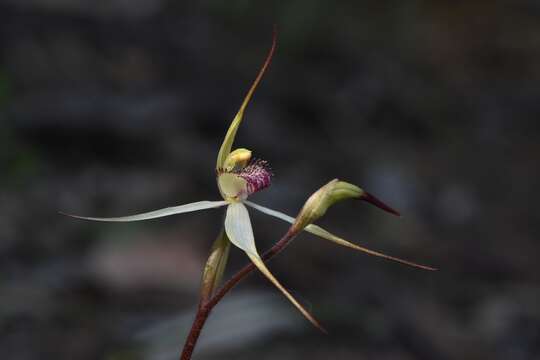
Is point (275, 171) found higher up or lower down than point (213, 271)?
lower down

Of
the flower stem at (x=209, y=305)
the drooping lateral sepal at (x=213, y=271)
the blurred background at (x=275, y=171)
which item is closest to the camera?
the flower stem at (x=209, y=305)

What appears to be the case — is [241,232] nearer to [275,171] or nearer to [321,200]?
[321,200]

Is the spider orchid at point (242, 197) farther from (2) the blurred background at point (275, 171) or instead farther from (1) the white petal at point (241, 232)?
(2) the blurred background at point (275, 171)

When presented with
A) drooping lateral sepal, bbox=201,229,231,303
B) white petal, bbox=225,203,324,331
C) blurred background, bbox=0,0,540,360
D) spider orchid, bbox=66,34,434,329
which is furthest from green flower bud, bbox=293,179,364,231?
blurred background, bbox=0,0,540,360

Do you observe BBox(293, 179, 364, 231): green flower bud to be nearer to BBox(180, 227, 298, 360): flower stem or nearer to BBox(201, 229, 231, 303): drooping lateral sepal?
BBox(180, 227, 298, 360): flower stem

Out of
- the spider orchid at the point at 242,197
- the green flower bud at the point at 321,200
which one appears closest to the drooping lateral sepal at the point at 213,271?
the spider orchid at the point at 242,197

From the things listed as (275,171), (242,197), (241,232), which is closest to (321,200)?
(241,232)

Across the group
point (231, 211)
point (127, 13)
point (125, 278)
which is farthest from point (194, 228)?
point (127, 13)

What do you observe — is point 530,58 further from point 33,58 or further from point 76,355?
point 76,355
